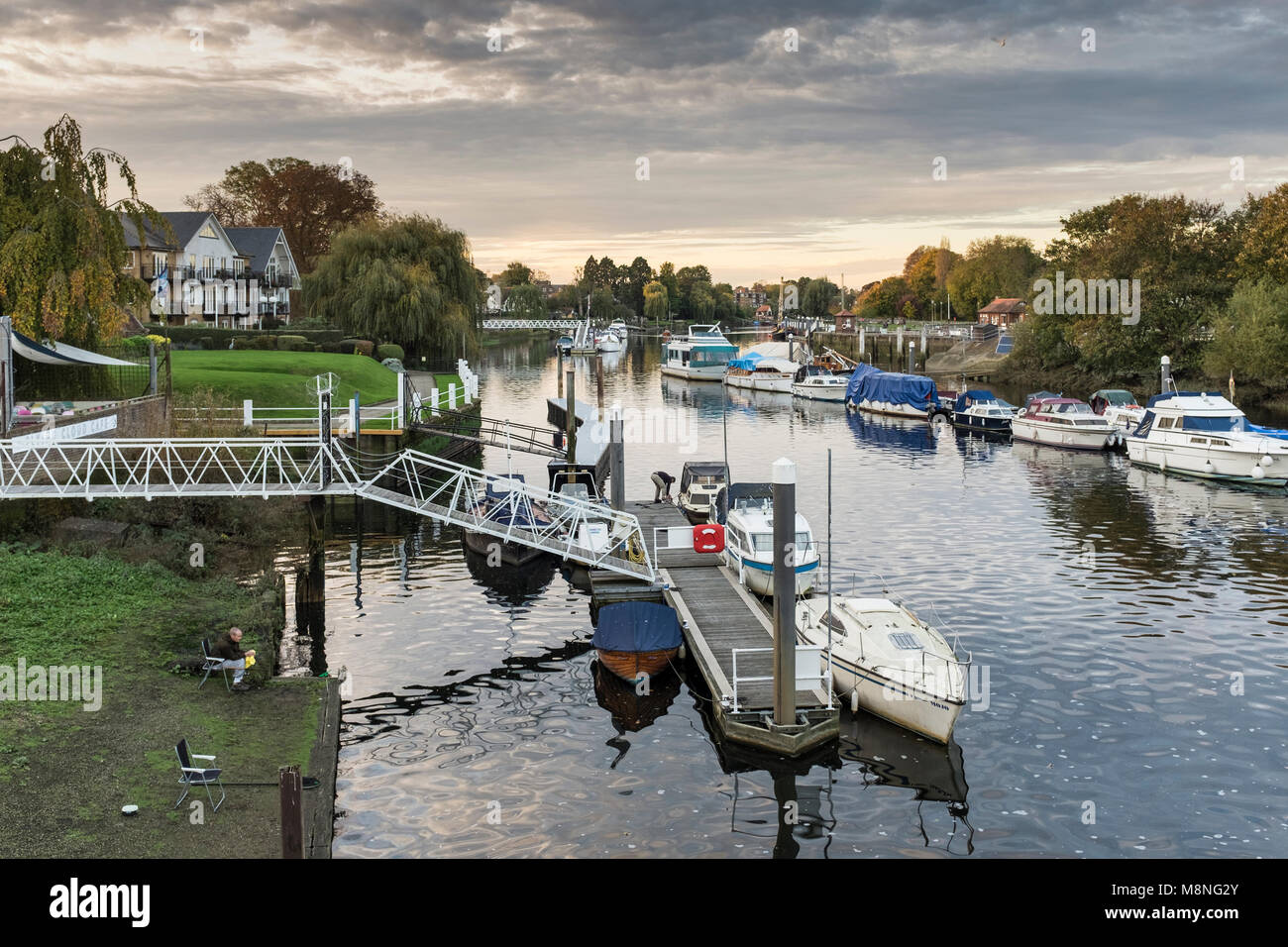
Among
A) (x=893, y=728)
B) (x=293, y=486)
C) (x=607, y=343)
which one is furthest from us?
(x=607, y=343)

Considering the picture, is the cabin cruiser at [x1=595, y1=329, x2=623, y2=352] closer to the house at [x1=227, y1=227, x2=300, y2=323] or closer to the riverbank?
the house at [x1=227, y1=227, x2=300, y2=323]

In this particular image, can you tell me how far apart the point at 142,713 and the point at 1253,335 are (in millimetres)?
81973

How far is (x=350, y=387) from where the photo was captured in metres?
63.2

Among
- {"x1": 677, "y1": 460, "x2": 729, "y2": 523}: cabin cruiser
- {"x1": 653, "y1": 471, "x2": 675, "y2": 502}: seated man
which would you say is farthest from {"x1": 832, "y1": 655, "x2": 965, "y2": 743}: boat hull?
{"x1": 653, "y1": 471, "x2": 675, "y2": 502}: seated man

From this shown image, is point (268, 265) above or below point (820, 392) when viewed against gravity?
above

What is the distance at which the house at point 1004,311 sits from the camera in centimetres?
16871

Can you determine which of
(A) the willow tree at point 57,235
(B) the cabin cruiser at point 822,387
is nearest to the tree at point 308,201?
(B) the cabin cruiser at point 822,387

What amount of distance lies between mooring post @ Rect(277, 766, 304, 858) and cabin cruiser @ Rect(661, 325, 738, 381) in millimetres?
104603

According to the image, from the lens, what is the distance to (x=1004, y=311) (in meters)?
171

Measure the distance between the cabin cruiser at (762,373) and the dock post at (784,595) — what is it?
83.8 m

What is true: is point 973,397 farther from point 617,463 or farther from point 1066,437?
point 617,463

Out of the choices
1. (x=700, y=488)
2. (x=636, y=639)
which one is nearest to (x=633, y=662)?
(x=636, y=639)
